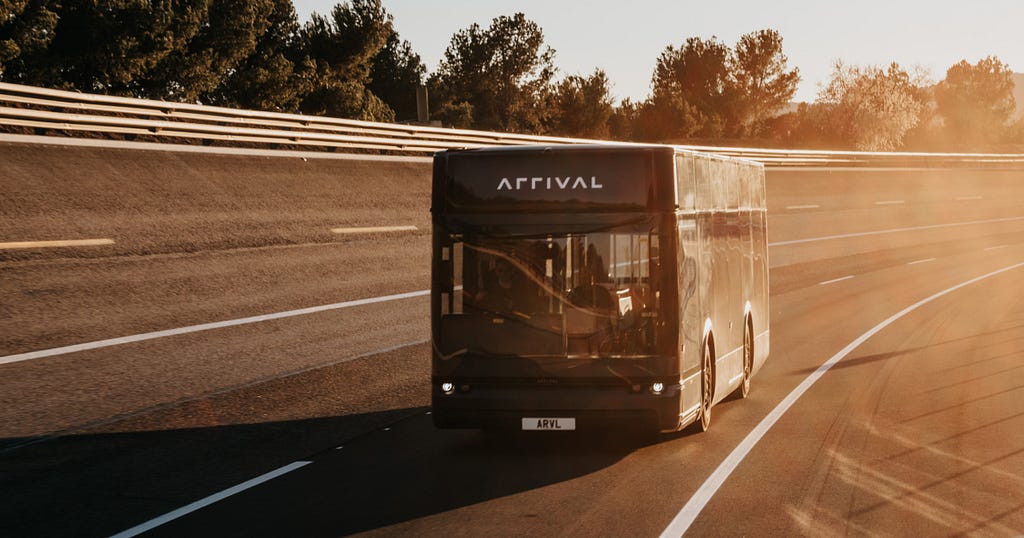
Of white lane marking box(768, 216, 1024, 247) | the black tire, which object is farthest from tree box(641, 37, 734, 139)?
the black tire

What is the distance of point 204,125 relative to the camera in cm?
2841

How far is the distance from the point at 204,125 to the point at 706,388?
60.0 ft

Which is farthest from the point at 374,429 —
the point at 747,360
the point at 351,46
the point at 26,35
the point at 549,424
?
the point at 351,46

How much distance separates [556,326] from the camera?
11.5 metres

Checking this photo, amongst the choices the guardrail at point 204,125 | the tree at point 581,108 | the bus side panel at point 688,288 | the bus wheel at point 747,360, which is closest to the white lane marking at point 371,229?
the guardrail at point 204,125

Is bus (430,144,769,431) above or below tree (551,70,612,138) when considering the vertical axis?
below

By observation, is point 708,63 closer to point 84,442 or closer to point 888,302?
point 888,302

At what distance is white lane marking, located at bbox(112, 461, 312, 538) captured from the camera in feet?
29.3

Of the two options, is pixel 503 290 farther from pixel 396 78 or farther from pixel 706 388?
pixel 396 78

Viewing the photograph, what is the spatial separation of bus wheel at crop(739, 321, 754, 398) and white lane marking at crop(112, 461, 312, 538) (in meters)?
6.23

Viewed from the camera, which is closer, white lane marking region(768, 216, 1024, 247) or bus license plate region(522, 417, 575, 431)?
bus license plate region(522, 417, 575, 431)

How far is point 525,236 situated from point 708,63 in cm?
13096

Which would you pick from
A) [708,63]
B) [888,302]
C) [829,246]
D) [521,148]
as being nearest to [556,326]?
[521,148]

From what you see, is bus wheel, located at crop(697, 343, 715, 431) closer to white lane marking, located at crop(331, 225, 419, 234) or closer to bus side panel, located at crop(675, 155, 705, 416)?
bus side panel, located at crop(675, 155, 705, 416)
